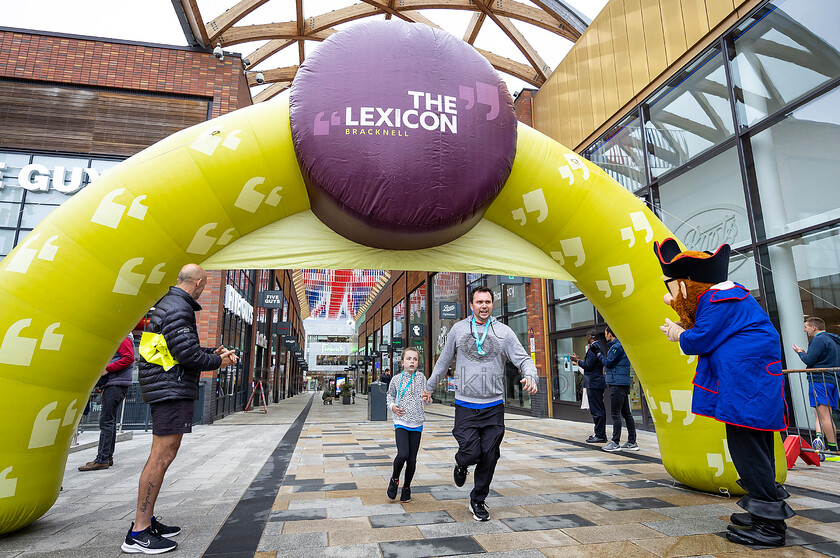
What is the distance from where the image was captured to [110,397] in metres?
5.54

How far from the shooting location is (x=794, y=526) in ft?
10.2

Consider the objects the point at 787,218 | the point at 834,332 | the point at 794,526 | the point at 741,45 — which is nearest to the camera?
the point at 794,526

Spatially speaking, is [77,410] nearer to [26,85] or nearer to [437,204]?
[437,204]

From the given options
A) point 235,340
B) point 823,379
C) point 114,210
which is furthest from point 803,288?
point 235,340

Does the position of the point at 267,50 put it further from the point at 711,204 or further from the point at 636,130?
the point at 711,204

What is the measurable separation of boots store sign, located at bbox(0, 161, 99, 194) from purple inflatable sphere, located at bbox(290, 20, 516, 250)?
1081 cm

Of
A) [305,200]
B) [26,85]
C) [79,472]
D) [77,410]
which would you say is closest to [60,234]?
[77,410]

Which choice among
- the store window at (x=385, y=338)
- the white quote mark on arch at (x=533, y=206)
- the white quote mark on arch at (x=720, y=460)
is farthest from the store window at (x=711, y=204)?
the store window at (x=385, y=338)

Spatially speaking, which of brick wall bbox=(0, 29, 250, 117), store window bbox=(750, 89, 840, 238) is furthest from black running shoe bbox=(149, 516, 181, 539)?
brick wall bbox=(0, 29, 250, 117)

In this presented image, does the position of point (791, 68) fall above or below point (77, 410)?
above

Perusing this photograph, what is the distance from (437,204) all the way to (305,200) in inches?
45.9

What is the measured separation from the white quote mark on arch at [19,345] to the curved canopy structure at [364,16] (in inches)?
456

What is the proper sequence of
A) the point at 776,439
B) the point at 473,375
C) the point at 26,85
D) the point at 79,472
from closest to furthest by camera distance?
1. the point at 473,375
2. the point at 776,439
3. the point at 79,472
4. the point at 26,85

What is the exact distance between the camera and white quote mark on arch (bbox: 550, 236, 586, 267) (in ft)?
13.9
